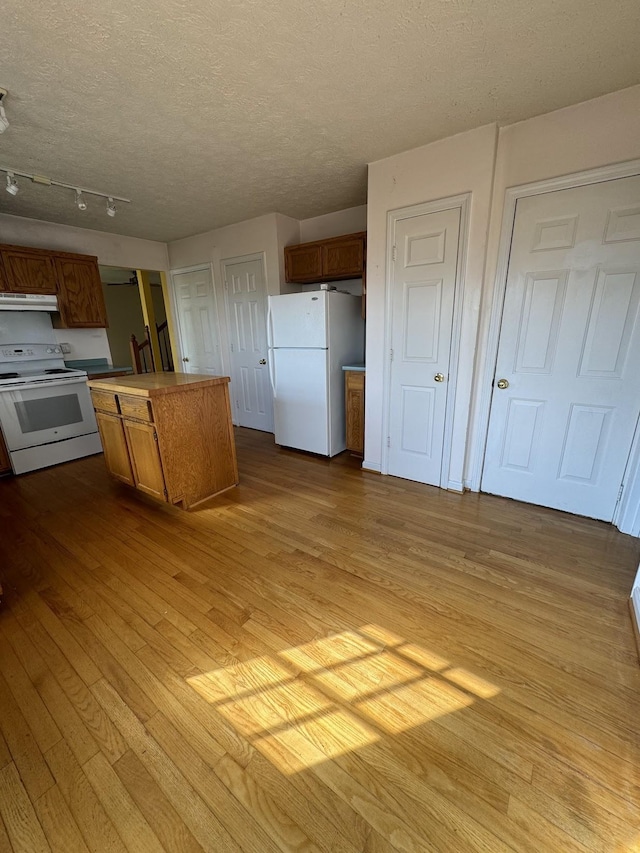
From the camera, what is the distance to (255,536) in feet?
7.23

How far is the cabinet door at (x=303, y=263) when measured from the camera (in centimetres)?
357

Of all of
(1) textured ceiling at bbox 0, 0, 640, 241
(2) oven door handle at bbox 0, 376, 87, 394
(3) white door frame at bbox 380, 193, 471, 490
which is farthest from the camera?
(2) oven door handle at bbox 0, 376, 87, 394

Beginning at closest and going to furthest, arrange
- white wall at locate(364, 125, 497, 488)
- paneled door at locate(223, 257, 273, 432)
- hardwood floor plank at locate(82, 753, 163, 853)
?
hardwood floor plank at locate(82, 753, 163, 853) → white wall at locate(364, 125, 497, 488) → paneled door at locate(223, 257, 273, 432)

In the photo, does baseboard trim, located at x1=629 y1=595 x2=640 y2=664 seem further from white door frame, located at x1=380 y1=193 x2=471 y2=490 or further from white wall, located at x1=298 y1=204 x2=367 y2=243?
white wall, located at x1=298 y1=204 x2=367 y2=243

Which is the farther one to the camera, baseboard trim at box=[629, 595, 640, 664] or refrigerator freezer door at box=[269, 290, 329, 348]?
refrigerator freezer door at box=[269, 290, 329, 348]

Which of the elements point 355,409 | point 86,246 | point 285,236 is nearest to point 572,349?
point 355,409

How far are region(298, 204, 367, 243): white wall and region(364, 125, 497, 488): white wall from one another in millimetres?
1058

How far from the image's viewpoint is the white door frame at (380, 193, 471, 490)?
2.30 m

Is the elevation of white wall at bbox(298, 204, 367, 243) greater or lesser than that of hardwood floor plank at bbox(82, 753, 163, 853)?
greater

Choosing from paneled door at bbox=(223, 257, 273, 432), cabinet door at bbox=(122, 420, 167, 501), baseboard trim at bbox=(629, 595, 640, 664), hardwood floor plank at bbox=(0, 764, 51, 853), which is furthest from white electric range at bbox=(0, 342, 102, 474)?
baseboard trim at bbox=(629, 595, 640, 664)

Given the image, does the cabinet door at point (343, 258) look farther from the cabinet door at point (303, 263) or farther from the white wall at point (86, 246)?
the white wall at point (86, 246)

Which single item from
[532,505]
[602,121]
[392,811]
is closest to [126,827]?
[392,811]

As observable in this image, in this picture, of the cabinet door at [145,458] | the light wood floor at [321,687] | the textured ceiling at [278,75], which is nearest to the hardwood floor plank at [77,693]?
the light wood floor at [321,687]

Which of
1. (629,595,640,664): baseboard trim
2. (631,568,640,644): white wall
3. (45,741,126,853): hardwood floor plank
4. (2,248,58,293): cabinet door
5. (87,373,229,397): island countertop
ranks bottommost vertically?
(45,741,126,853): hardwood floor plank
